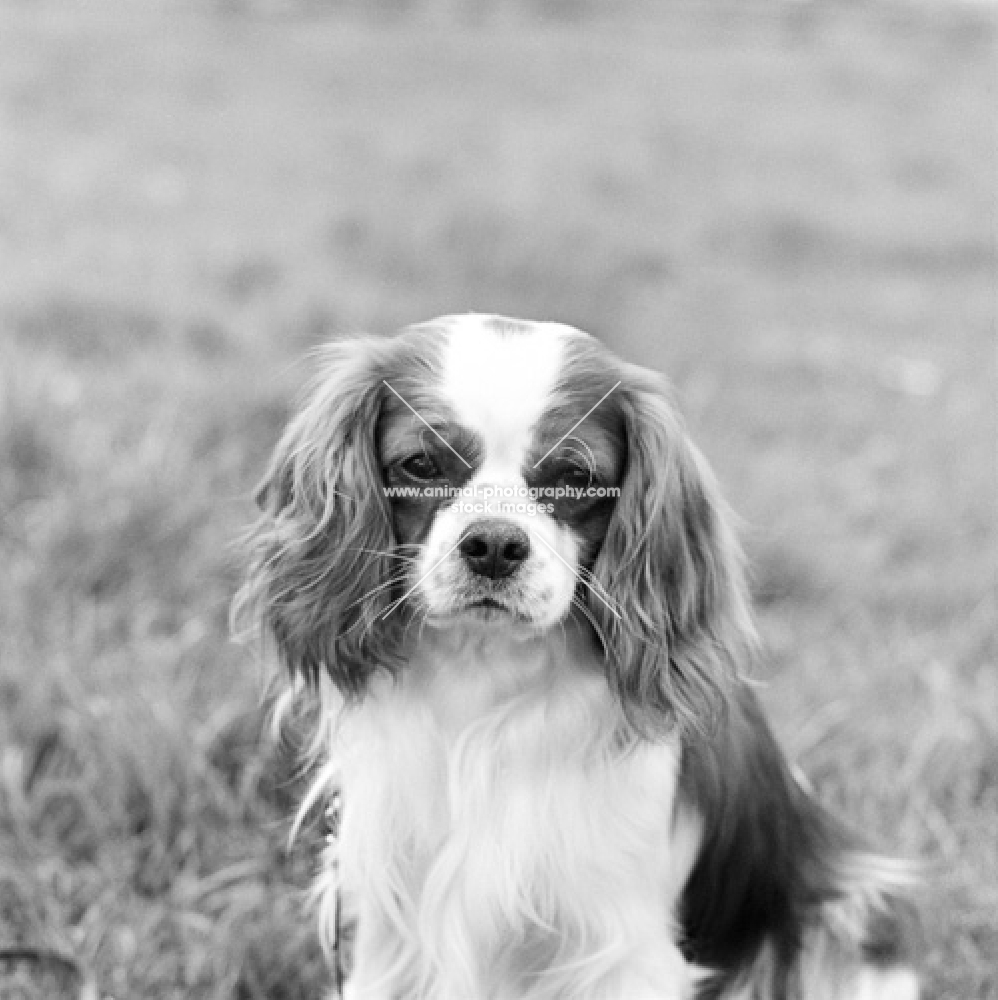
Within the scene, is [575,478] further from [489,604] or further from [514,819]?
[514,819]

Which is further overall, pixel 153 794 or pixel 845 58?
pixel 845 58

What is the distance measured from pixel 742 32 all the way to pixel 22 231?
7682mm

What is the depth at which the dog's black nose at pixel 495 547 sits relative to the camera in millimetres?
2273

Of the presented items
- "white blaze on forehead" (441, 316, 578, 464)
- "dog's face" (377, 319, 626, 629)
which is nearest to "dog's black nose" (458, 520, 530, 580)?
"dog's face" (377, 319, 626, 629)

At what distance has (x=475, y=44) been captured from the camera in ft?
37.3

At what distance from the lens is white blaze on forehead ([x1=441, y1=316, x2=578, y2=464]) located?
235 cm

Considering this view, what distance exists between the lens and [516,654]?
250cm

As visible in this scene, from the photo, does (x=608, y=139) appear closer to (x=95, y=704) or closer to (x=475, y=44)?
(x=475, y=44)

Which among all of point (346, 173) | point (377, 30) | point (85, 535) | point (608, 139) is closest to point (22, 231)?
point (346, 173)

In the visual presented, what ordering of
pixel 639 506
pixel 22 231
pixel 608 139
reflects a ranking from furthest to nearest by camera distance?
pixel 608 139 < pixel 22 231 < pixel 639 506

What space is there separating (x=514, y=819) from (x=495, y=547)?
58 centimetres

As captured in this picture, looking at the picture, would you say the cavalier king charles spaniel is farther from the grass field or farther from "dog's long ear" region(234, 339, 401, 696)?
the grass field

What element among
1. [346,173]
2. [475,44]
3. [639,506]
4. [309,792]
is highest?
[475,44]

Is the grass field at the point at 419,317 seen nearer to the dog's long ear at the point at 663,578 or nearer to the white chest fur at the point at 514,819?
the white chest fur at the point at 514,819
